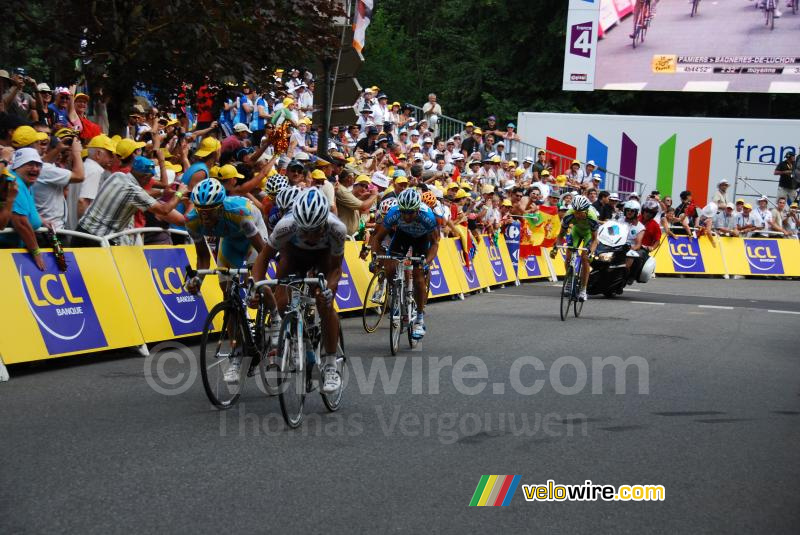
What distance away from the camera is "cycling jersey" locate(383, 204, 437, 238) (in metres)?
12.7

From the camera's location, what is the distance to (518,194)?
2408 cm

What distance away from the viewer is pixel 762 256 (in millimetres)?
29609

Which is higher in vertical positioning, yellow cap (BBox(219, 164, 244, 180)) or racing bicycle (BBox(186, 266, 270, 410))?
yellow cap (BBox(219, 164, 244, 180))

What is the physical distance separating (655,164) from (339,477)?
27882mm

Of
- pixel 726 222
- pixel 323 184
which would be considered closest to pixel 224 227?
pixel 323 184

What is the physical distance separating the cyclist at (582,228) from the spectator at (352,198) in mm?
3213

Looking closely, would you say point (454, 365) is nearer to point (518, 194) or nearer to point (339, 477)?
point (339, 477)

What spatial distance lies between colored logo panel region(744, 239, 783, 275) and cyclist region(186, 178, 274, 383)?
2245 cm

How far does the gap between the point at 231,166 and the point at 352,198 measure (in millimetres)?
3481

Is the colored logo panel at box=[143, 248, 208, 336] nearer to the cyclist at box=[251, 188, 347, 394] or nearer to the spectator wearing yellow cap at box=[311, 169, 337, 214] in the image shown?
the spectator wearing yellow cap at box=[311, 169, 337, 214]

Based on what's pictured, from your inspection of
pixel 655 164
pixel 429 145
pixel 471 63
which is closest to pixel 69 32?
pixel 429 145

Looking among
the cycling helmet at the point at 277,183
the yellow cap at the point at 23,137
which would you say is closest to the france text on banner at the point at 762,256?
the cycling helmet at the point at 277,183

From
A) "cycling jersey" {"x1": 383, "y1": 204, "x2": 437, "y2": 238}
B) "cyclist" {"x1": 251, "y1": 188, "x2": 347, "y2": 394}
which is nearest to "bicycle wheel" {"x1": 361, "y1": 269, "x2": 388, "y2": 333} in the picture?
"cycling jersey" {"x1": 383, "y1": 204, "x2": 437, "y2": 238}

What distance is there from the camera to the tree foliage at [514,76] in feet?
135
